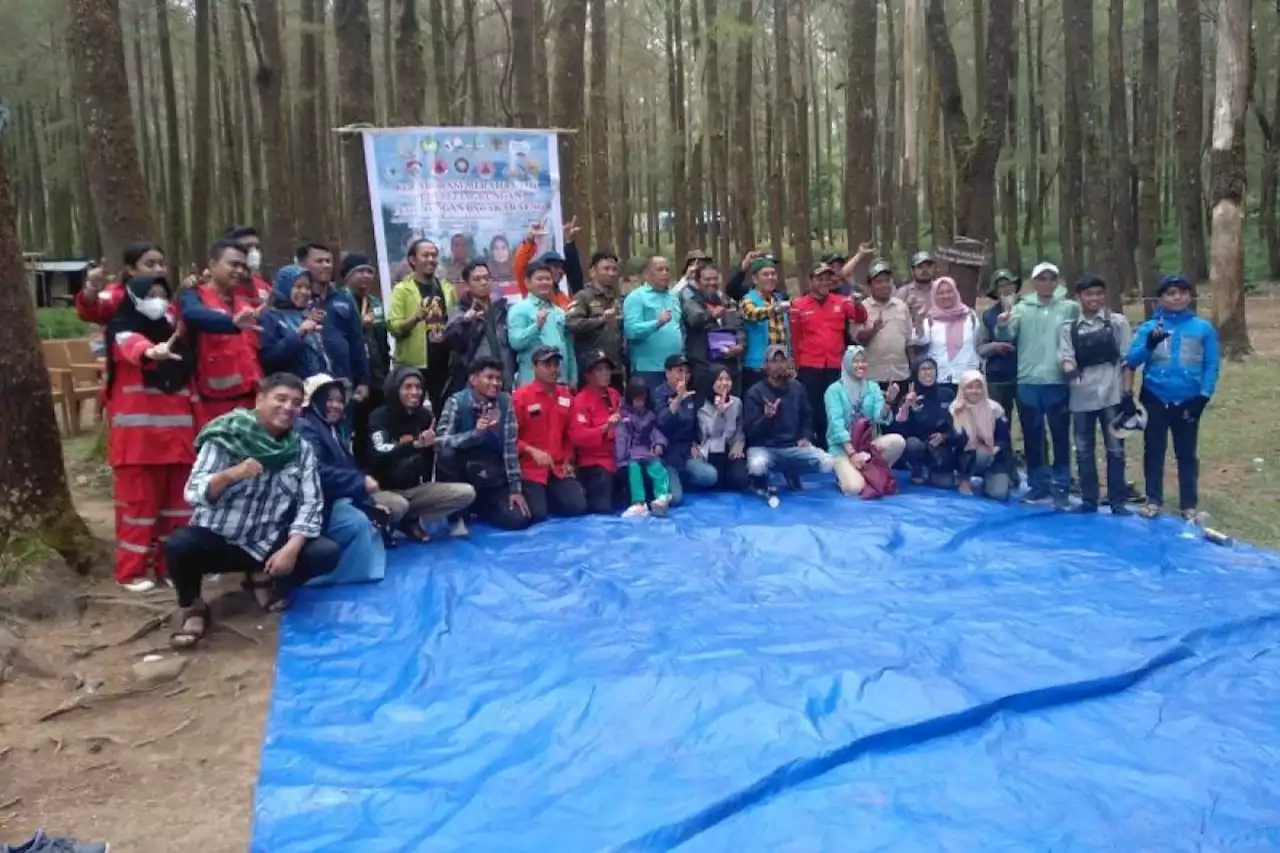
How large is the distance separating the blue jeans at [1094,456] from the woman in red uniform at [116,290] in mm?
5623

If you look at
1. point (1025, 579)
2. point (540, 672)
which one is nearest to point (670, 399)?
point (1025, 579)

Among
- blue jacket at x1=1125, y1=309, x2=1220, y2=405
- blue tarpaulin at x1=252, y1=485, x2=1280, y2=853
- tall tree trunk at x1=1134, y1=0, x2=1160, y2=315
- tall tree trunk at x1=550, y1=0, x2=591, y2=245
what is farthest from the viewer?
tall tree trunk at x1=1134, y1=0, x2=1160, y2=315

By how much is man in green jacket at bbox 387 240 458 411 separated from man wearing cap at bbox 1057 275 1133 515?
406cm

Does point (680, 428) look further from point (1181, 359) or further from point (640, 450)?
point (1181, 359)

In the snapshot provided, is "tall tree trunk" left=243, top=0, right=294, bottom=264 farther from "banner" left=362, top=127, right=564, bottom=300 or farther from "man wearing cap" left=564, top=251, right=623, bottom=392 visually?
"man wearing cap" left=564, top=251, right=623, bottom=392

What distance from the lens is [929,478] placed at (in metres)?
7.89

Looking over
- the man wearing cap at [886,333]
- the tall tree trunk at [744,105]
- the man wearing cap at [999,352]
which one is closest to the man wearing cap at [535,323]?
the man wearing cap at [886,333]

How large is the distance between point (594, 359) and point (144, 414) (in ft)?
9.38

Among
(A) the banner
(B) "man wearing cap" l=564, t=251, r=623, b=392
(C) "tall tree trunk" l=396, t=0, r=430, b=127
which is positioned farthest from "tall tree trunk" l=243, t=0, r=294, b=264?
(B) "man wearing cap" l=564, t=251, r=623, b=392

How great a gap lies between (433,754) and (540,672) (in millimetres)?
773

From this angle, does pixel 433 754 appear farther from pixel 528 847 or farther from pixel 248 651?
pixel 248 651

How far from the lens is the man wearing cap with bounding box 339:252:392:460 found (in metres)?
6.85

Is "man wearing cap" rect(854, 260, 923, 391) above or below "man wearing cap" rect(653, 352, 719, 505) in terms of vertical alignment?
above

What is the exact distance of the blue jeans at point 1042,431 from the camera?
23.6 ft
